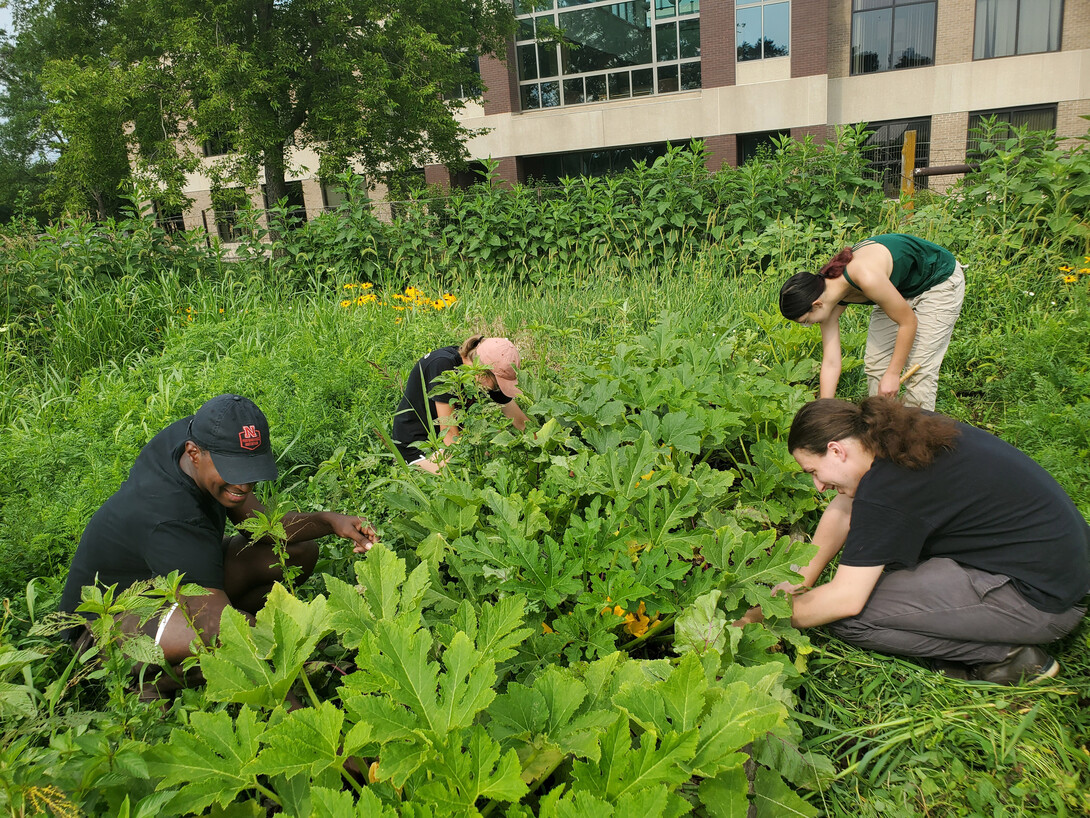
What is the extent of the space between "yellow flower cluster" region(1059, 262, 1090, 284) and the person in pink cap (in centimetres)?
492

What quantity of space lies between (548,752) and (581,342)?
3.72 meters

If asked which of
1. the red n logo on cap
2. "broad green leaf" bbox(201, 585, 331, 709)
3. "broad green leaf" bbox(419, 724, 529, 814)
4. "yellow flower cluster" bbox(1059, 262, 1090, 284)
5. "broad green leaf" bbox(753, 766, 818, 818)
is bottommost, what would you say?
"broad green leaf" bbox(753, 766, 818, 818)

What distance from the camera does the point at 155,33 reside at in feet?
62.6

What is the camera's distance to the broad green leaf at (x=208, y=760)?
1299 millimetres

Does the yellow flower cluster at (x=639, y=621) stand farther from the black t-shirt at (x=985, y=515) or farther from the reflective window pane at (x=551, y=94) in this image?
the reflective window pane at (x=551, y=94)

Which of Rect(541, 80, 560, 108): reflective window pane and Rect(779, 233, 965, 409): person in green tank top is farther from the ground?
Rect(541, 80, 560, 108): reflective window pane

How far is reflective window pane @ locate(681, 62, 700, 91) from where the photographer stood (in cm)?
2412

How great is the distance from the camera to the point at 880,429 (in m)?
2.53

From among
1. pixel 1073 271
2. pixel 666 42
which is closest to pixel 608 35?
pixel 666 42

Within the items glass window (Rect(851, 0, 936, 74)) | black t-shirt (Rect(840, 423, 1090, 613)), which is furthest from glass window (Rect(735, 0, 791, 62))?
black t-shirt (Rect(840, 423, 1090, 613))

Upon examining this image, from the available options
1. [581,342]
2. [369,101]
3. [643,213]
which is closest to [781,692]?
[581,342]

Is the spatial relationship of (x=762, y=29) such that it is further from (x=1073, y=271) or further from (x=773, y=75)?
(x=1073, y=271)

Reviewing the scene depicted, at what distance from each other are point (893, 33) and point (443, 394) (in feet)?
84.9

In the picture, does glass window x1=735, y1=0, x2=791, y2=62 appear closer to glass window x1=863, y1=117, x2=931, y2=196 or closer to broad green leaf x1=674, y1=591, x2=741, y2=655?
glass window x1=863, y1=117, x2=931, y2=196
